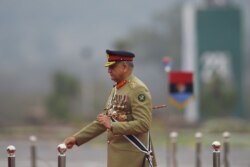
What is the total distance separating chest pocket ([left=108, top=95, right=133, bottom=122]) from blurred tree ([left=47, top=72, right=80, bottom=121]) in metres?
36.7

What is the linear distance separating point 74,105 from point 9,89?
11.1 m

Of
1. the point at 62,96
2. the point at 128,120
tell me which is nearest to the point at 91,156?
the point at 128,120

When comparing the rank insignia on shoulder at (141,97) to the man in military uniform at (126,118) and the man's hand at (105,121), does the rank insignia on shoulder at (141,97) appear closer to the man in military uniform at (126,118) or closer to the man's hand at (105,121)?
the man in military uniform at (126,118)

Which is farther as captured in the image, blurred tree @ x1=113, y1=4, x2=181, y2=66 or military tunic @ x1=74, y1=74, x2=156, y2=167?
blurred tree @ x1=113, y1=4, x2=181, y2=66

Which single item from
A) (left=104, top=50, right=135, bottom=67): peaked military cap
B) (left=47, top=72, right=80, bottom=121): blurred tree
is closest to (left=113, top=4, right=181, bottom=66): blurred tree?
(left=47, top=72, right=80, bottom=121): blurred tree

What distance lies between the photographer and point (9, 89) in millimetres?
59031

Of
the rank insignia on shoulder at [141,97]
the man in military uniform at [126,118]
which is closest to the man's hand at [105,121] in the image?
the man in military uniform at [126,118]

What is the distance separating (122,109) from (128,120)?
129mm

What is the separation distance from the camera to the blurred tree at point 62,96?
46375 mm

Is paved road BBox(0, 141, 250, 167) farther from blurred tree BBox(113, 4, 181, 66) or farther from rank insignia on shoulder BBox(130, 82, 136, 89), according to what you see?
blurred tree BBox(113, 4, 181, 66)

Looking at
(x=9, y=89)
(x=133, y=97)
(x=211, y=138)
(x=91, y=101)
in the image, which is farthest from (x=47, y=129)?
(x=133, y=97)

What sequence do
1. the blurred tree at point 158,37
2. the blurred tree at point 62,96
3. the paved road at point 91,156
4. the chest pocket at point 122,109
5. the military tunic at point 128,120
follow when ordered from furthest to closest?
the blurred tree at point 158,37, the blurred tree at point 62,96, the paved road at point 91,156, the chest pocket at point 122,109, the military tunic at point 128,120

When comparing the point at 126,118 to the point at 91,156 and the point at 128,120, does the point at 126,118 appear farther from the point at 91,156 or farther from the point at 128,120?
the point at 91,156

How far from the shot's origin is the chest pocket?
897cm
